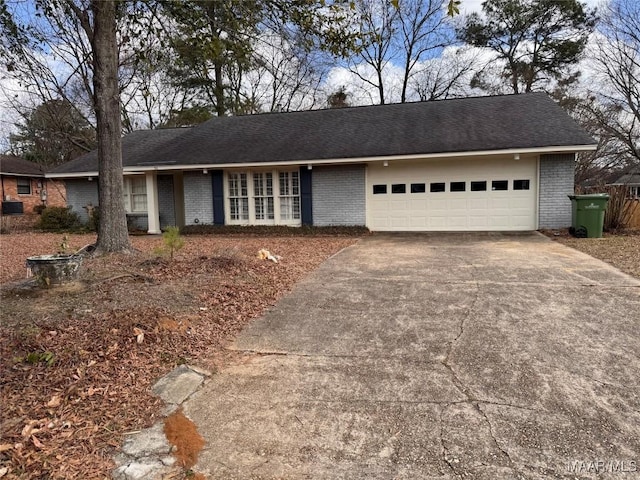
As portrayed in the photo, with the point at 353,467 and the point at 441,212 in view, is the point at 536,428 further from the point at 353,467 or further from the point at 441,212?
the point at 441,212

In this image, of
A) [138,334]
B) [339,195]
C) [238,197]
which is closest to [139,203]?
[238,197]

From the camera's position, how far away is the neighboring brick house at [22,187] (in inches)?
899

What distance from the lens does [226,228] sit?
14312 millimetres

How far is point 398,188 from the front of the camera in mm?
13680

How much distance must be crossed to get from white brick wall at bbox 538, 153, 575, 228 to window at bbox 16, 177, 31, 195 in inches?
1069

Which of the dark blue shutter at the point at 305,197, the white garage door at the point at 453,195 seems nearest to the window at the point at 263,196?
the dark blue shutter at the point at 305,197

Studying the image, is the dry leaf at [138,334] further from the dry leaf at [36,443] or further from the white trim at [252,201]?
the white trim at [252,201]

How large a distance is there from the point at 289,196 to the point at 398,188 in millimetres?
3734

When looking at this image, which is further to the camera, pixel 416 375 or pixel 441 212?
pixel 441 212

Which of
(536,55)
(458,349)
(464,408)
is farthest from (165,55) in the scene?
(536,55)

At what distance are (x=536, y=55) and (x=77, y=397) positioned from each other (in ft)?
92.4

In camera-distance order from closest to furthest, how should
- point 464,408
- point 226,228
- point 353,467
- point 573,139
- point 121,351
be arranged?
point 353,467, point 464,408, point 121,351, point 573,139, point 226,228

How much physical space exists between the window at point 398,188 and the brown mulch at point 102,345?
7721mm

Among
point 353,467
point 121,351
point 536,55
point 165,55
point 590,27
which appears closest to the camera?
point 353,467
